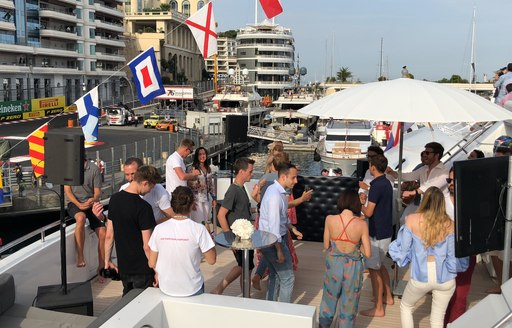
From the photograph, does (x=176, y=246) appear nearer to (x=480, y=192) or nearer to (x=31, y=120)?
(x=480, y=192)

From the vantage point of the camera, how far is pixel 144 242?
4.23m

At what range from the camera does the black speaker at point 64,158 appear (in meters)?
4.52

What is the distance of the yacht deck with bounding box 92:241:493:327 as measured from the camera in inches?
197

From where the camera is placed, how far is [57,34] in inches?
2109

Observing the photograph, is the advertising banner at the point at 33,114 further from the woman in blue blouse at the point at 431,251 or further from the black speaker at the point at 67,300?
the woman in blue blouse at the point at 431,251

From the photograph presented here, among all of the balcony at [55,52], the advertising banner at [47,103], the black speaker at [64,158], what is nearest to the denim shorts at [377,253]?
the black speaker at [64,158]

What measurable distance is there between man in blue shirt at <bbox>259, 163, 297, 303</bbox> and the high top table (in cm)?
15

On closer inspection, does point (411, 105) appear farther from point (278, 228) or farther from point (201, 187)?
point (201, 187)

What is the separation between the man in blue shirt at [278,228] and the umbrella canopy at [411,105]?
29.5 inches

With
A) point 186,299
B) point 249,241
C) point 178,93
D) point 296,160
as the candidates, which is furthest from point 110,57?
point 186,299

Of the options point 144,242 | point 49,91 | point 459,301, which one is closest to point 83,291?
point 144,242

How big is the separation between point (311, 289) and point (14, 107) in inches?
1446

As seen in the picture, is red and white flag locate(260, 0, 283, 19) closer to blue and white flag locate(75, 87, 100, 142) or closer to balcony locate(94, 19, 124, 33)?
blue and white flag locate(75, 87, 100, 142)

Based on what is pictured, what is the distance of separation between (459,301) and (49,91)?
53.9 metres
